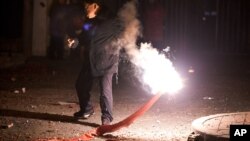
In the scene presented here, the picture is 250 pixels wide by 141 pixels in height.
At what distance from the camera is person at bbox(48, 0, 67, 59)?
745 inches

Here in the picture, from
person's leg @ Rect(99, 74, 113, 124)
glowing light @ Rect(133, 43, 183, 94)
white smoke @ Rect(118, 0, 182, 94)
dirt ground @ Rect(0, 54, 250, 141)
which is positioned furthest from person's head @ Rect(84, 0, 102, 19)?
dirt ground @ Rect(0, 54, 250, 141)

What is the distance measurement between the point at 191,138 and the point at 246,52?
548 inches

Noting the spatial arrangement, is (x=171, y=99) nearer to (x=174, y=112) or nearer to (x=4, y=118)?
(x=174, y=112)

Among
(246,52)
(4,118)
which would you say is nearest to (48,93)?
(4,118)

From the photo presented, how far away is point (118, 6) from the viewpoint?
797 inches

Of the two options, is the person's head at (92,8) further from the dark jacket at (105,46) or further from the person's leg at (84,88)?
the person's leg at (84,88)

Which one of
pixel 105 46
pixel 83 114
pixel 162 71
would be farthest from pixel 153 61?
pixel 83 114

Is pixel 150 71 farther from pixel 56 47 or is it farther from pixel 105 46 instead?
pixel 56 47

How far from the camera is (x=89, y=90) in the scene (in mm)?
8812

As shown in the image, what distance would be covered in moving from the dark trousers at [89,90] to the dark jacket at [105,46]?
152 mm

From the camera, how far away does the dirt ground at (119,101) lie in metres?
8.24

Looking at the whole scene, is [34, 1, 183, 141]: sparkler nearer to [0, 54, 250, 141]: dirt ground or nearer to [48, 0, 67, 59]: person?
[0, 54, 250, 141]: dirt ground

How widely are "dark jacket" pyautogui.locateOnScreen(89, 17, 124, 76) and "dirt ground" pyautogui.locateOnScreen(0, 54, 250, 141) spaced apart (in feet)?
3.57

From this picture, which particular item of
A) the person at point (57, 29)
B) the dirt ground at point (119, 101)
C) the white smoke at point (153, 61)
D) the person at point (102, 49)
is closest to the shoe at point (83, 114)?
the dirt ground at point (119, 101)
